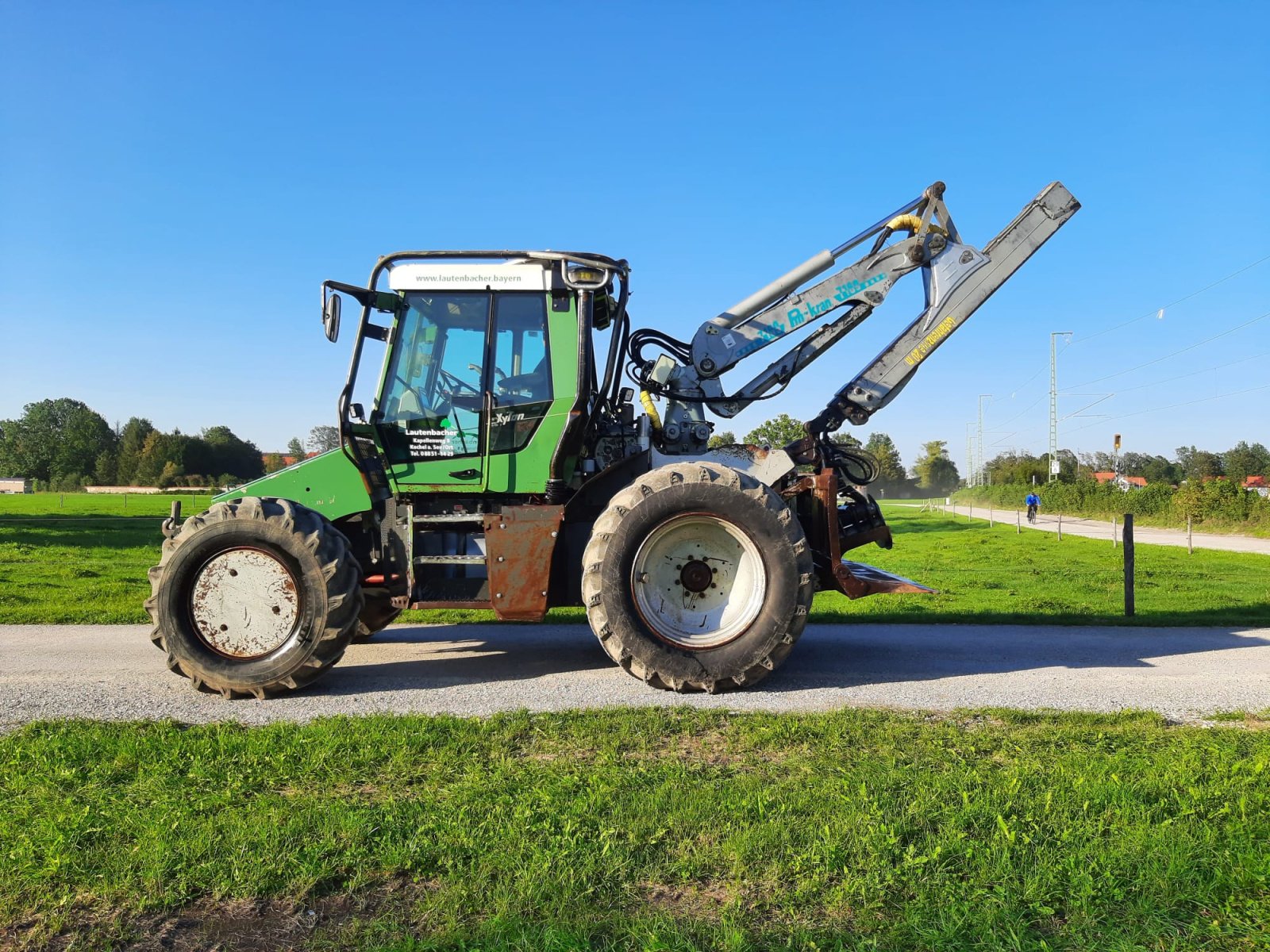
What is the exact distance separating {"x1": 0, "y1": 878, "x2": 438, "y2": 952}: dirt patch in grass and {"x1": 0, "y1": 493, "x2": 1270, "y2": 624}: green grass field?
841 centimetres

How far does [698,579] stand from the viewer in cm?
794

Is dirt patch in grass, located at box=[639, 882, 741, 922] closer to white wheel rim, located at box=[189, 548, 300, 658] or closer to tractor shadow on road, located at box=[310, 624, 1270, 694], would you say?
tractor shadow on road, located at box=[310, 624, 1270, 694]

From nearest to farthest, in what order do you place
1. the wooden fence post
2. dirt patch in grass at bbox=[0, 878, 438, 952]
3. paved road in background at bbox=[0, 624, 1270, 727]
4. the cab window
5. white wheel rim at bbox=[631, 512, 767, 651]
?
dirt patch in grass at bbox=[0, 878, 438, 952]
paved road in background at bbox=[0, 624, 1270, 727]
white wheel rim at bbox=[631, 512, 767, 651]
the cab window
the wooden fence post

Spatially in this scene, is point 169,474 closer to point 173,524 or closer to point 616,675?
point 173,524

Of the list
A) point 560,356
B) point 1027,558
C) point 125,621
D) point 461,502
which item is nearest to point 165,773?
point 461,502

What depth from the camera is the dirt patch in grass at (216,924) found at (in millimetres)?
3234

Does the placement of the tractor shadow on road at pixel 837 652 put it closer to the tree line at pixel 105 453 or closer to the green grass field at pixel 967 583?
the green grass field at pixel 967 583

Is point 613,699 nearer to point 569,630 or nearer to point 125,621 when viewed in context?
point 569,630

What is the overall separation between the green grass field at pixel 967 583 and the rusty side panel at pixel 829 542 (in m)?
3.60

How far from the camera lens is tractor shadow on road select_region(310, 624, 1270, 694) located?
8.08 metres

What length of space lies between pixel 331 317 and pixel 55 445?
12683cm

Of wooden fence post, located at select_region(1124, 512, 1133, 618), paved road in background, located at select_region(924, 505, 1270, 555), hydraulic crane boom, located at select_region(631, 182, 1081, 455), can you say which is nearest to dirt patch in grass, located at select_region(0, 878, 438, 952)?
hydraulic crane boom, located at select_region(631, 182, 1081, 455)

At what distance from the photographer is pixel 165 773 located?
16.2 feet

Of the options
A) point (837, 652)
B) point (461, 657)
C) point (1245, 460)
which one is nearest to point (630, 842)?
point (461, 657)
